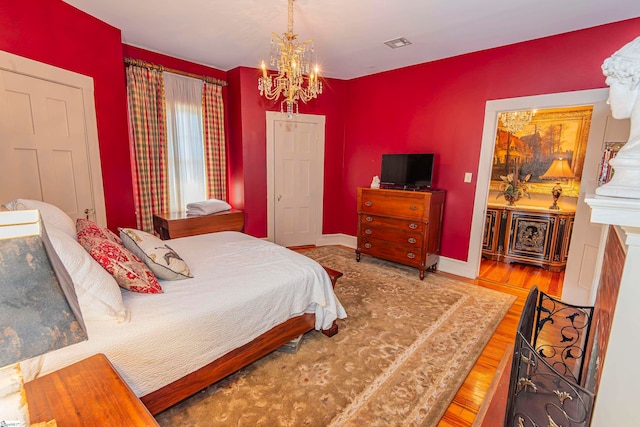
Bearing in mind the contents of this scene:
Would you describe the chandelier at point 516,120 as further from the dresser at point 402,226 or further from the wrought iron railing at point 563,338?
the wrought iron railing at point 563,338

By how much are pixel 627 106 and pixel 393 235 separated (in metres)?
2.93

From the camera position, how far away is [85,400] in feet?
2.90

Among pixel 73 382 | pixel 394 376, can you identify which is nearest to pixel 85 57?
pixel 73 382

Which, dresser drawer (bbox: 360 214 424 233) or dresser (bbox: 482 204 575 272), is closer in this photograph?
dresser drawer (bbox: 360 214 424 233)

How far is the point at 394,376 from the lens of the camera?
1923mm

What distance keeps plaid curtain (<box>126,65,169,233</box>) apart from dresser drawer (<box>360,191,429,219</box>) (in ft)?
8.76

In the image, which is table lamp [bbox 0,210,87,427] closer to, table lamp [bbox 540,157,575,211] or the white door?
the white door

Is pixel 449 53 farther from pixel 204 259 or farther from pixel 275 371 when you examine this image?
pixel 275 371

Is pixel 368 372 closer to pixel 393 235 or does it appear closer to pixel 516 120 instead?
pixel 393 235

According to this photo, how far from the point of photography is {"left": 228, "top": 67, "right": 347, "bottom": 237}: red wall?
13.4ft

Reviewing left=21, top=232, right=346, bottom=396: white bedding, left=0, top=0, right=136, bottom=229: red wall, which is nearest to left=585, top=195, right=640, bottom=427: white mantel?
left=21, top=232, right=346, bottom=396: white bedding

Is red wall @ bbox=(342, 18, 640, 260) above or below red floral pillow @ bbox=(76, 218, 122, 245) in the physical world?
above

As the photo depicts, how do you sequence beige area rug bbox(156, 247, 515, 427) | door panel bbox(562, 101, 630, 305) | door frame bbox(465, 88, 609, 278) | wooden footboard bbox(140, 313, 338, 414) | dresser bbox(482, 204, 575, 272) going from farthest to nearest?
dresser bbox(482, 204, 575, 272), door frame bbox(465, 88, 609, 278), door panel bbox(562, 101, 630, 305), beige area rug bbox(156, 247, 515, 427), wooden footboard bbox(140, 313, 338, 414)

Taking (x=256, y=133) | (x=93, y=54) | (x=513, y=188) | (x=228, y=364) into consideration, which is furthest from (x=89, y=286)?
(x=513, y=188)
